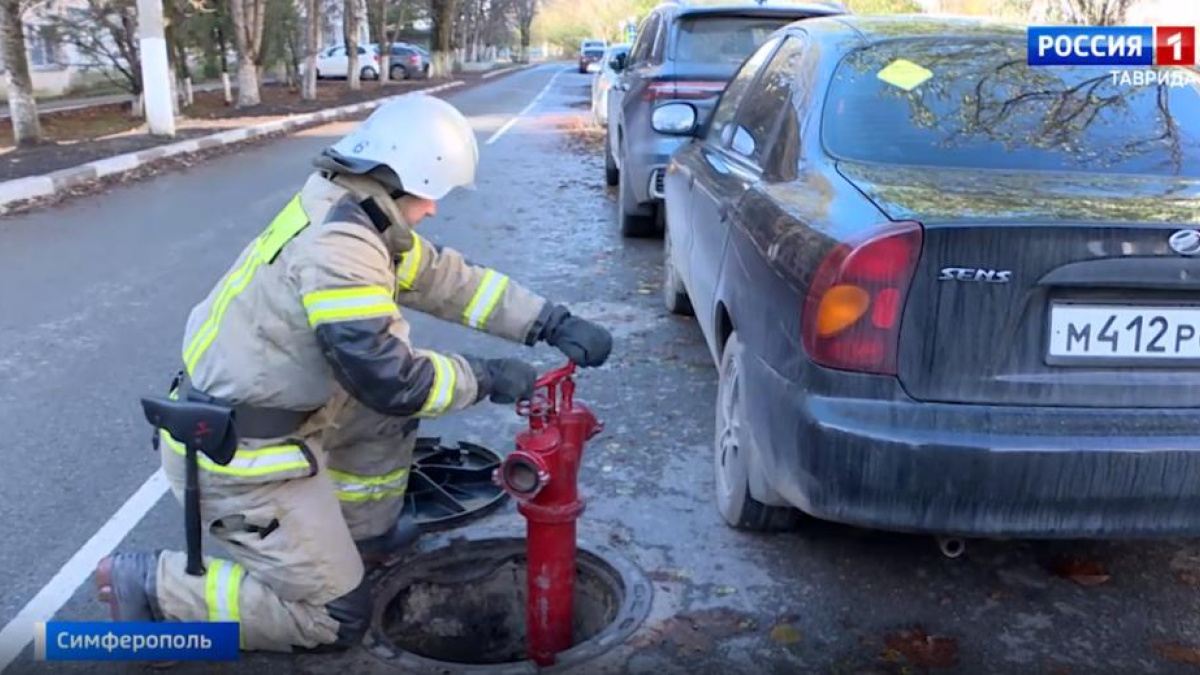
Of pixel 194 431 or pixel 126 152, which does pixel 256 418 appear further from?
pixel 126 152

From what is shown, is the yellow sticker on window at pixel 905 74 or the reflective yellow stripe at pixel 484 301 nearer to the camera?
the reflective yellow stripe at pixel 484 301

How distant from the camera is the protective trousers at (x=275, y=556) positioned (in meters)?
2.95

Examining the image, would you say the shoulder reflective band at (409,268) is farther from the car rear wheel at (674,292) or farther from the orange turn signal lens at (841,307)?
the car rear wheel at (674,292)

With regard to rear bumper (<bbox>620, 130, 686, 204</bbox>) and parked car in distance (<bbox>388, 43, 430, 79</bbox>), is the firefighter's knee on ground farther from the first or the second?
parked car in distance (<bbox>388, 43, 430, 79</bbox>)

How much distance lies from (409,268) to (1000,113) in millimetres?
1880

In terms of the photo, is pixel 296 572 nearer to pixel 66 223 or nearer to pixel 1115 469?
pixel 1115 469

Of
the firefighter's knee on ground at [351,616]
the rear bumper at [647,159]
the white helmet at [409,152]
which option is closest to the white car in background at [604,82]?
the rear bumper at [647,159]

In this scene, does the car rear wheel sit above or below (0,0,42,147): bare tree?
below

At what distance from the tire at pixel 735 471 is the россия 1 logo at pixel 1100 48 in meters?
1.44

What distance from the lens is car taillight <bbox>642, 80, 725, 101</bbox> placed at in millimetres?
7617

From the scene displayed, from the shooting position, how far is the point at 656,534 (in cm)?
374

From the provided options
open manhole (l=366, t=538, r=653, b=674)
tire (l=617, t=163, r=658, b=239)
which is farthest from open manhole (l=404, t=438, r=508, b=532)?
tire (l=617, t=163, r=658, b=239)

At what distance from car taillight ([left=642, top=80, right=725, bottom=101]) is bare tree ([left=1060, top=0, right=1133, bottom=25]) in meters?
4.33

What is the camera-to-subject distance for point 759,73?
15.2 feet
